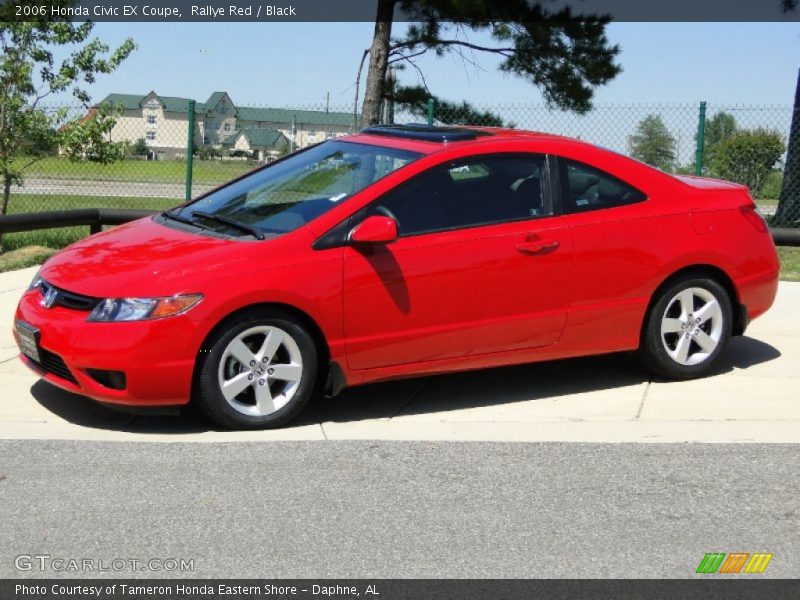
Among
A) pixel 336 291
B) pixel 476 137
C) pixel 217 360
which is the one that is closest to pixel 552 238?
pixel 476 137

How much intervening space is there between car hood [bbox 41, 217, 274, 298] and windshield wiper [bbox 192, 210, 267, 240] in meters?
0.12

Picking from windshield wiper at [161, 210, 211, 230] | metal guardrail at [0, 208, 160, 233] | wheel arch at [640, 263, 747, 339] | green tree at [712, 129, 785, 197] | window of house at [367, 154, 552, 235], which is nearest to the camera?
window of house at [367, 154, 552, 235]

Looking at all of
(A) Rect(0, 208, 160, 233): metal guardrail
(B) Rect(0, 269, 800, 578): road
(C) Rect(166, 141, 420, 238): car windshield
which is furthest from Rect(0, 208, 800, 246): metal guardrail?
(B) Rect(0, 269, 800, 578): road

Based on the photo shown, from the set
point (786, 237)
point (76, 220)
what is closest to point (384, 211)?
point (76, 220)

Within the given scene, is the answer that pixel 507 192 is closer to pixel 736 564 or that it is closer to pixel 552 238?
pixel 552 238

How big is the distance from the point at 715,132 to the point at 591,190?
25.5 feet

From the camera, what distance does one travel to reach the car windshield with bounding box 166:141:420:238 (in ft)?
20.8

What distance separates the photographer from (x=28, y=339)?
6082mm

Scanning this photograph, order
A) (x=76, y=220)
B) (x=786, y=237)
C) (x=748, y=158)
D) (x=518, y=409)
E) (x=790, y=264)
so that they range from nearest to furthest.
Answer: (x=518, y=409) → (x=76, y=220) → (x=786, y=237) → (x=790, y=264) → (x=748, y=158)

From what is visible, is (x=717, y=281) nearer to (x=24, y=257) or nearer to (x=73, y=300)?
(x=73, y=300)

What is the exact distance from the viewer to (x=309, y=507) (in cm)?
489

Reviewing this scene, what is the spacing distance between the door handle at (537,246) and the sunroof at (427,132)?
0.77 m

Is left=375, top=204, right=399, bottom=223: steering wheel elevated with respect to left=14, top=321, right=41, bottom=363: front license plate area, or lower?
elevated
